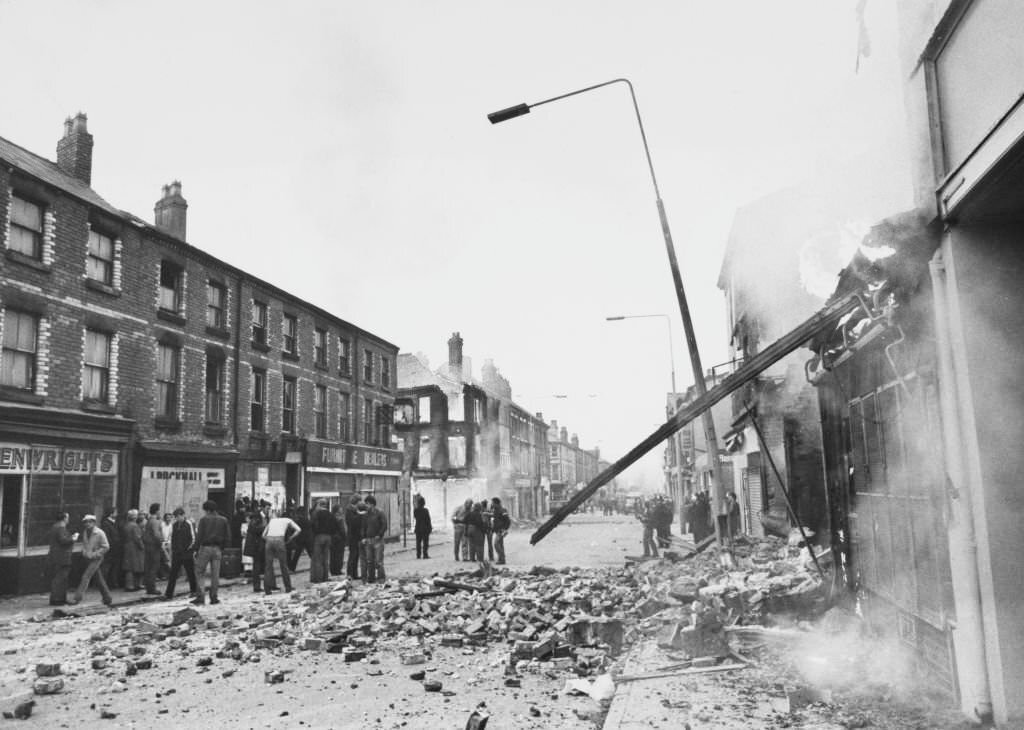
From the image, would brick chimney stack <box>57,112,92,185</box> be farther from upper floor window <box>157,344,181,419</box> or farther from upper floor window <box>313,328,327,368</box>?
upper floor window <box>313,328,327,368</box>

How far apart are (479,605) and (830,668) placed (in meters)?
5.43

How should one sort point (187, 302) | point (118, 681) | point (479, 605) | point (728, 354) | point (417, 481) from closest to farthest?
point (118, 681) → point (479, 605) → point (187, 302) → point (728, 354) → point (417, 481)

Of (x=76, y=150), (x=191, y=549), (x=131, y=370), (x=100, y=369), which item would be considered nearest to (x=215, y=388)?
(x=131, y=370)

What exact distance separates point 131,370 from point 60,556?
6.29 metres

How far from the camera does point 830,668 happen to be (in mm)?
5883

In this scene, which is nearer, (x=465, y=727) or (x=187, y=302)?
(x=465, y=727)

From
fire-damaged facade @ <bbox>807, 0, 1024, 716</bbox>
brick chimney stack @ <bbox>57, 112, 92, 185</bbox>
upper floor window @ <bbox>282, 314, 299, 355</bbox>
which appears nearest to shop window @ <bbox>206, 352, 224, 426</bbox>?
upper floor window @ <bbox>282, 314, 299, 355</bbox>

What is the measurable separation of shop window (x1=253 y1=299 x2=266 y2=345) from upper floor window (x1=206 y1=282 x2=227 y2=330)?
5.42 feet

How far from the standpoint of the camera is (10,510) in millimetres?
13719

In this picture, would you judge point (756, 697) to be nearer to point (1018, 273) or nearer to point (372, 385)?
point (1018, 273)

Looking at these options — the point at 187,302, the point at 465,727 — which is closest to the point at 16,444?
the point at 187,302

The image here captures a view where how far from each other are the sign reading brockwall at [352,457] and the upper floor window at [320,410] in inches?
33.2

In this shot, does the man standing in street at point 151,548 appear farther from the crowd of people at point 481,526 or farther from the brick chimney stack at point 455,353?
the brick chimney stack at point 455,353

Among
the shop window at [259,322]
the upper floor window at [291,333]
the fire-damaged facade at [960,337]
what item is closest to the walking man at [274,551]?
the fire-damaged facade at [960,337]
